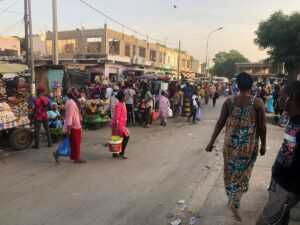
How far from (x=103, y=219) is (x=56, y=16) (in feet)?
46.9

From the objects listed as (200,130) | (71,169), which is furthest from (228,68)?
(71,169)

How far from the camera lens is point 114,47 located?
127 feet

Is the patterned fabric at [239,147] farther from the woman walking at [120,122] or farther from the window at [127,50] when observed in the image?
the window at [127,50]

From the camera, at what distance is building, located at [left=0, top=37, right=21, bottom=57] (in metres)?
35.5

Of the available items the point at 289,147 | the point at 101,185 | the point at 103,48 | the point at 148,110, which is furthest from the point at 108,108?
the point at 103,48

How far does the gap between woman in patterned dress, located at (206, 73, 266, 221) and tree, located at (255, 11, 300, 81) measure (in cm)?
3097

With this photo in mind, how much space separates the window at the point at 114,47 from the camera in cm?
3756

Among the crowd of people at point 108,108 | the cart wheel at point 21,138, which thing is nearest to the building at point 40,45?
the crowd of people at point 108,108

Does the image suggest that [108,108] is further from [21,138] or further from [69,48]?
[69,48]

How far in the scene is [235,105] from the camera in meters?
3.98

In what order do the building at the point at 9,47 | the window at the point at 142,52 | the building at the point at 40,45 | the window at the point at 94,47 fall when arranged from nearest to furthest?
the building at the point at 9,47, the window at the point at 94,47, the building at the point at 40,45, the window at the point at 142,52

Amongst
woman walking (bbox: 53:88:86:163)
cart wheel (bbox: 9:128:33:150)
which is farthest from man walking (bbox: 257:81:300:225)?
cart wheel (bbox: 9:128:33:150)

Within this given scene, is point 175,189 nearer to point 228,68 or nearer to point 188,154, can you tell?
point 188,154

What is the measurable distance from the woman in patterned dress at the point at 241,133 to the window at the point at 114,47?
3443 centimetres
